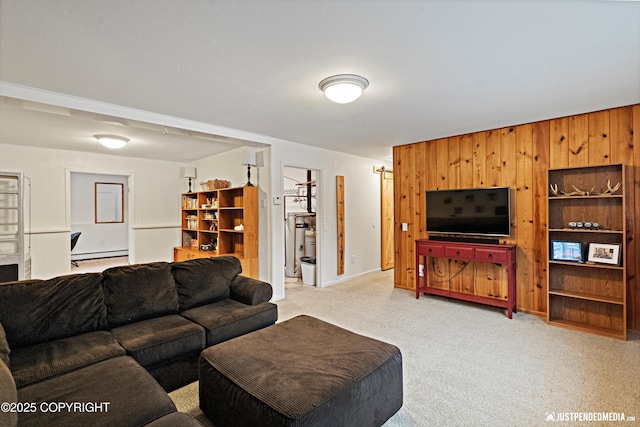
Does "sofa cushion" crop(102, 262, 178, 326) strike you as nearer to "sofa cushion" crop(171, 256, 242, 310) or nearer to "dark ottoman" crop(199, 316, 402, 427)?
"sofa cushion" crop(171, 256, 242, 310)

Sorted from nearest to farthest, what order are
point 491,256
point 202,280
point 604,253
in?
1. point 202,280
2. point 604,253
3. point 491,256

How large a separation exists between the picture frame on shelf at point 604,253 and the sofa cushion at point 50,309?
4580 mm

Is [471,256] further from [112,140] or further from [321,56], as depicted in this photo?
[112,140]

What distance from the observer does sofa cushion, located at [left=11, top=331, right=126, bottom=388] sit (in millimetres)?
1624

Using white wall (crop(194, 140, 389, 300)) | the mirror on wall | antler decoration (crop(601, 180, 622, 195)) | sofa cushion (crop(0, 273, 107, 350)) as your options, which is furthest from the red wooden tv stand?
the mirror on wall

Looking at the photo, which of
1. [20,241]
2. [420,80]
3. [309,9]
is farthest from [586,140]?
[20,241]

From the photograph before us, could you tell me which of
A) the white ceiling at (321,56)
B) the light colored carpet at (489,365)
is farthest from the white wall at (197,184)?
the white ceiling at (321,56)

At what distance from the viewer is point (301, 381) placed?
154cm

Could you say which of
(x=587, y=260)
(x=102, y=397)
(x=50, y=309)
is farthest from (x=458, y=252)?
(x=50, y=309)

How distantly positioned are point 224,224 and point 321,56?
3605 mm

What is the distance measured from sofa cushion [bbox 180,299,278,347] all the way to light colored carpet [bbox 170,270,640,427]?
1.30 ft

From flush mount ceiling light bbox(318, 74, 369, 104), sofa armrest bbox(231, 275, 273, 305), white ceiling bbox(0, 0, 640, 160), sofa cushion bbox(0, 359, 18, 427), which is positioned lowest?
sofa armrest bbox(231, 275, 273, 305)

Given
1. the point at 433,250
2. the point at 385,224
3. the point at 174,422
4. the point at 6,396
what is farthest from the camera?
→ the point at 385,224

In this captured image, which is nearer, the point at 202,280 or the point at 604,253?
the point at 202,280
